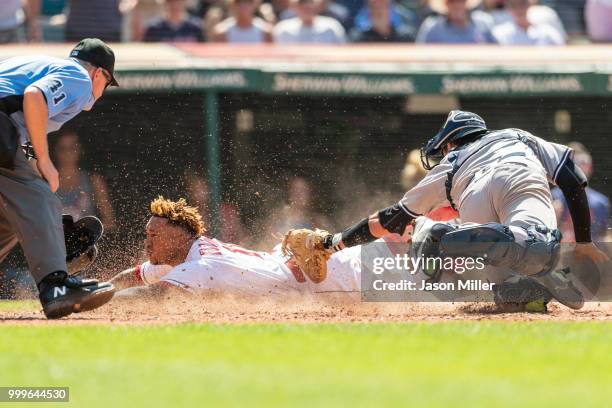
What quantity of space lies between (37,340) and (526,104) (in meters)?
7.25

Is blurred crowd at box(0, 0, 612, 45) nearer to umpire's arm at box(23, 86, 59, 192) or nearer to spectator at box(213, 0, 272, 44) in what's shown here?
spectator at box(213, 0, 272, 44)

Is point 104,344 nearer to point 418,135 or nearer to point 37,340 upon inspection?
point 37,340

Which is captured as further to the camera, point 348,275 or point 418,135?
point 418,135

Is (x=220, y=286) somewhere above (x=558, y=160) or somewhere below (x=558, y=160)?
below

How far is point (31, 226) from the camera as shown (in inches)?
276

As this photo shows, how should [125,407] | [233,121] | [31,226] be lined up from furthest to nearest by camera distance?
1. [233,121]
2. [31,226]
3. [125,407]

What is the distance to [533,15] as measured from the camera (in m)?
14.3

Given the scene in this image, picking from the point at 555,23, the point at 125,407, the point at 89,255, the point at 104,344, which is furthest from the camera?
the point at 555,23

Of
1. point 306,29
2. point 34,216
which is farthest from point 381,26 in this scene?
point 34,216

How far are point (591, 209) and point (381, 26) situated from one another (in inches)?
136

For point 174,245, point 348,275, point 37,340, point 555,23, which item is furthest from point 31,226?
point 555,23

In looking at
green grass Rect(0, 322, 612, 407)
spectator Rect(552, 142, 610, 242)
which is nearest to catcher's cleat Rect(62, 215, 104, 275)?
green grass Rect(0, 322, 612, 407)

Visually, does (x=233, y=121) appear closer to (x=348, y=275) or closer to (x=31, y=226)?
(x=348, y=275)

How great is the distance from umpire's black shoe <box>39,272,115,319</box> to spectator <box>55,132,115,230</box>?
400 centimetres
